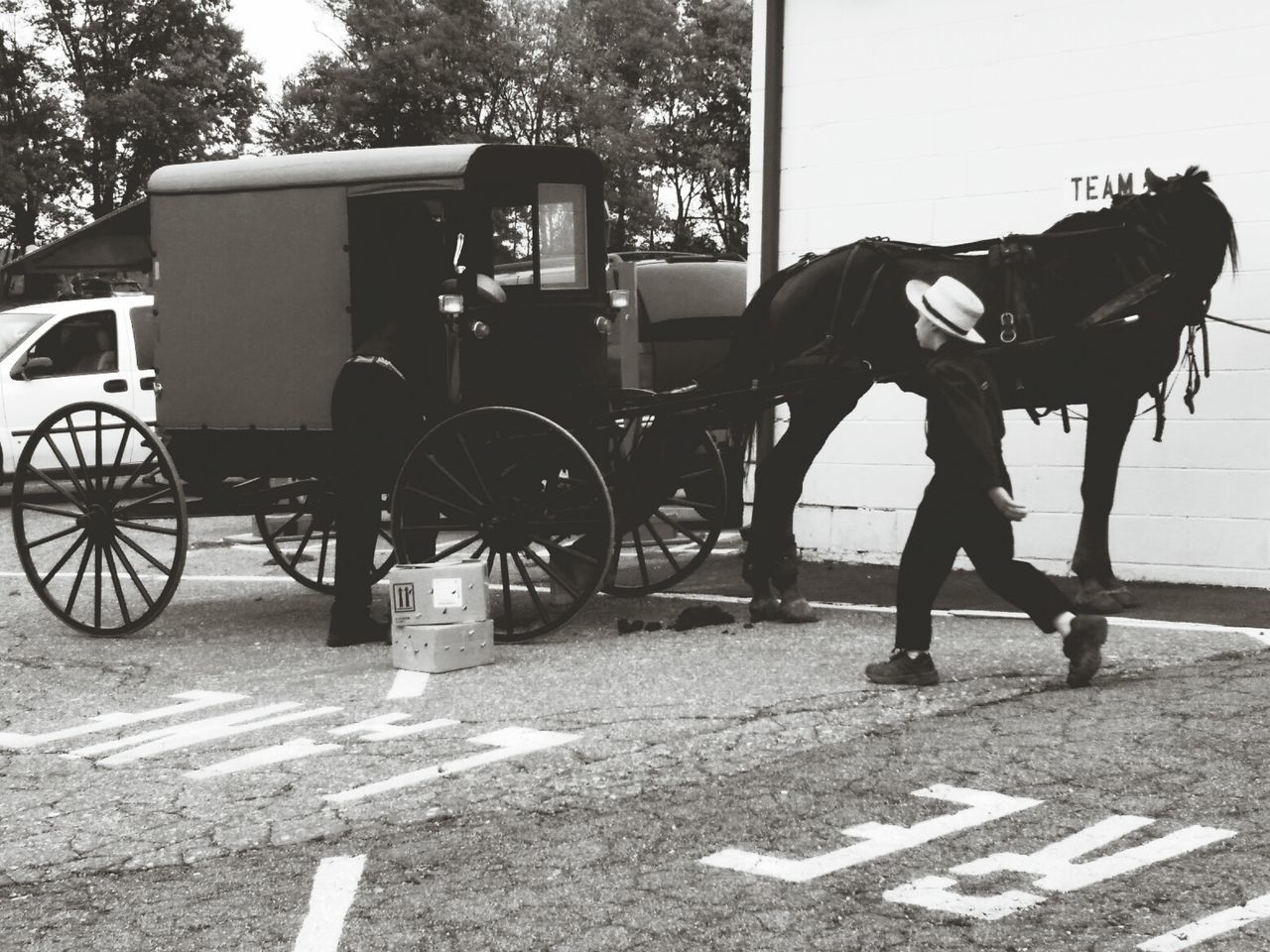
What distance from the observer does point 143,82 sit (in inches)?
1471

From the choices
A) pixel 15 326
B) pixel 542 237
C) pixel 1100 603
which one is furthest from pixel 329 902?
pixel 15 326

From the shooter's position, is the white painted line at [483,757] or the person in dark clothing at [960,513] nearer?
the white painted line at [483,757]

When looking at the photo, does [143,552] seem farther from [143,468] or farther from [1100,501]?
[1100,501]

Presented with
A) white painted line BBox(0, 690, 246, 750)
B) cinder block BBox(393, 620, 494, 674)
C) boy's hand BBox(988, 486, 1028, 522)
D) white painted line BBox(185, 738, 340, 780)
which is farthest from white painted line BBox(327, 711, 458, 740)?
boy's hand BBox(988, 486, 1028, 522)

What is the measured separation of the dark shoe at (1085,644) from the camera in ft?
22.5

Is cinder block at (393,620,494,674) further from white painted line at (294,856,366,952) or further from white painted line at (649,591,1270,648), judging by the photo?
white painted line at (294,856,366,952)

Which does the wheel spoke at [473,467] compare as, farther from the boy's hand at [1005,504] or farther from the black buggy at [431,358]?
the boy's hand at [1005,504]

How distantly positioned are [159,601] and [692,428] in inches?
107

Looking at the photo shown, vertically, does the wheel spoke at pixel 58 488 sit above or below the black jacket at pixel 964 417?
below

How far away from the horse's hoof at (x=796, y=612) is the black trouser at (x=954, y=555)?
68.1 inches

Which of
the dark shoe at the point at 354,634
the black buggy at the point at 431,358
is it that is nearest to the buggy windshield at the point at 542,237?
the black buggy at the point at 431,358

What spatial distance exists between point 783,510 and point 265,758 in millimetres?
3518

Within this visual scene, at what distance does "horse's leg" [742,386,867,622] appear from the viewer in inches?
351

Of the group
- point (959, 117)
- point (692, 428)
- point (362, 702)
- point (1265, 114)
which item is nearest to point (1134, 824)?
point (362, 702)
